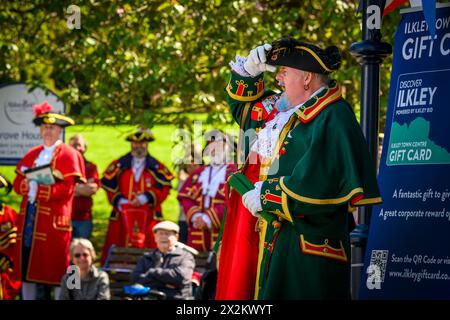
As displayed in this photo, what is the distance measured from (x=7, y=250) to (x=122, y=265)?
133cm

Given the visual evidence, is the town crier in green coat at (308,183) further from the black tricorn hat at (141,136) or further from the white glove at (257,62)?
the black tricorn hat at (141,136)

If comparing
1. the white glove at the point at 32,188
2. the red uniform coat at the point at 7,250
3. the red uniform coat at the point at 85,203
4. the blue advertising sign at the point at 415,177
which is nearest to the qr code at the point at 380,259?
the blue advertising sign at the point at 415,177

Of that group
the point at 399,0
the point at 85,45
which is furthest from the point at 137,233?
the point at 399,0

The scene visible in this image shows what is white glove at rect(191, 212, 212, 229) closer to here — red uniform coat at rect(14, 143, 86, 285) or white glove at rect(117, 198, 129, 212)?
red uniform coat at rect(14, 143, 86, 285)

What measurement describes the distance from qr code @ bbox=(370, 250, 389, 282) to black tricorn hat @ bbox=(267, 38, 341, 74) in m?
1.29

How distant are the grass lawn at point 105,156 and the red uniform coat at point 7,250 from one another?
371 cm

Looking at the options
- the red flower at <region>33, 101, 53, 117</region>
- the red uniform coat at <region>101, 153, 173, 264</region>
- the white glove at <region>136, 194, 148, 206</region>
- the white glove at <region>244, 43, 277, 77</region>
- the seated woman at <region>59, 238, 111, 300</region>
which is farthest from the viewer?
the red uniform coat at <region>101, 153, 173, 264</region>

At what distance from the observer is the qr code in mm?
5883

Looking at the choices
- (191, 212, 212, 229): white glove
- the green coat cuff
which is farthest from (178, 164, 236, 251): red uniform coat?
the green coat cuff

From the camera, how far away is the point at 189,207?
1020cm

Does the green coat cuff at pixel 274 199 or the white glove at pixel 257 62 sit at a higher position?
the white glove at pixel 257 62

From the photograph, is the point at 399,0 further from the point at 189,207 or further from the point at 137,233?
the point at 137,233

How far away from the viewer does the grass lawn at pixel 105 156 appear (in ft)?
53.8

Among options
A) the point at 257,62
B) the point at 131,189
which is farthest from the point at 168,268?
the point at 257,62
